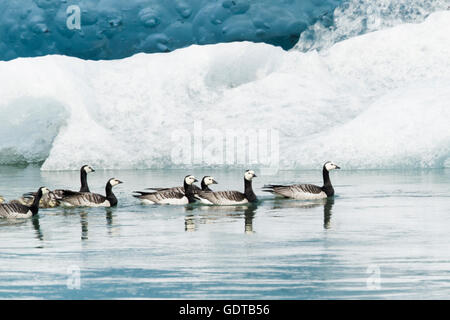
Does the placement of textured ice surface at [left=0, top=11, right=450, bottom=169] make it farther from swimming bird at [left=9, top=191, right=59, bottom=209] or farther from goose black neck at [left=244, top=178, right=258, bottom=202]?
swimming bird at [left=9, top=191, right=59, bottom=209]

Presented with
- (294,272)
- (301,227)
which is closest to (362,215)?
(301,227)

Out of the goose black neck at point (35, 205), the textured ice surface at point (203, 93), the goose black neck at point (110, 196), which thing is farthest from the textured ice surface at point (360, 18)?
the goose black neck at point (35, 205)

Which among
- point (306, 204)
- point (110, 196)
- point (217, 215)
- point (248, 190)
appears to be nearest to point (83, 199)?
point (110, 196)

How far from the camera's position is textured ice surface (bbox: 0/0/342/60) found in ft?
91.4

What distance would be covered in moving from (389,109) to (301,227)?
492 inches

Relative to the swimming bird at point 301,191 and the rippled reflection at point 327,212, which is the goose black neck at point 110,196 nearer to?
the swimming bird at point 301,191

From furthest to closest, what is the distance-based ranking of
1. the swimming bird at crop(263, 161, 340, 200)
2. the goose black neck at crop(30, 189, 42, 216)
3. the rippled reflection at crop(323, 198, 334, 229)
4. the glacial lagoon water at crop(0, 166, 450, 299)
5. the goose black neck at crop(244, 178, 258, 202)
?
the swimming bird at crop(263, 161, 340, 200)
the goose black neck at crop(244, 178, 258, 202)
the goose black neck at crop(30, 189, 42, 216)
the rippled reflection at crop(323, 198, 334, 229)
the glacial lagoon water at crop(0, 166, 450, 299)

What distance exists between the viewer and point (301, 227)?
1212 centimetres

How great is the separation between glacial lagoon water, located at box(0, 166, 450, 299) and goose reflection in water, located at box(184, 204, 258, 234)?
2 centimetres

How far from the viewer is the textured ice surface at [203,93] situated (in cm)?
2578

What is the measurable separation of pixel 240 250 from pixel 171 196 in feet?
18.6

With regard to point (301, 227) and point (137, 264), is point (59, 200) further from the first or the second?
point (137, 264)

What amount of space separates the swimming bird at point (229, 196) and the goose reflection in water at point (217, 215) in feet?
0.43

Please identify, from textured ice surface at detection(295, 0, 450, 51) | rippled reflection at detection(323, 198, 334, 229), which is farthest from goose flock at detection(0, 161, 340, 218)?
textured ice surface at detection(295, 0, 450, 51)
